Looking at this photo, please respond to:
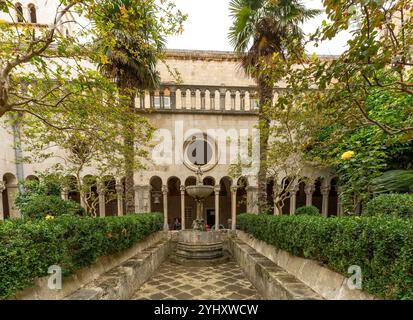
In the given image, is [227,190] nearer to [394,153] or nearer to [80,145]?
[394,153]

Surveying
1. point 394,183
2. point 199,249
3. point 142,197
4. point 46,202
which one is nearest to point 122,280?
point 199,249

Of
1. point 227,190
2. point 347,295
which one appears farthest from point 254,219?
point 227,190

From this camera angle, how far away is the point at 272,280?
331cm

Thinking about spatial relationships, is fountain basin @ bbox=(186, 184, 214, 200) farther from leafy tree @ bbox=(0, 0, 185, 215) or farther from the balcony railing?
the balcony railing

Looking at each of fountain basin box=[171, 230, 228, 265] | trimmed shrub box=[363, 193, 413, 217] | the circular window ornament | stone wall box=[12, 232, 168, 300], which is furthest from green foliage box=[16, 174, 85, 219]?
trimmed shrub box=[363, 193, 413, 217]

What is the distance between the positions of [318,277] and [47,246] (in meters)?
3.65

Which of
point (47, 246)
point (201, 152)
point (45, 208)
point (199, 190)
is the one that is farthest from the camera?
point (201, 152)

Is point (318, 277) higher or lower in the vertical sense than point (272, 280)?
higher

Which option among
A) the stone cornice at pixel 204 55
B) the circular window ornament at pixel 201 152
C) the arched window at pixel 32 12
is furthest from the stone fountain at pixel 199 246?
the arched window at pixel 32 12

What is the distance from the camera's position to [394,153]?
6645 mm

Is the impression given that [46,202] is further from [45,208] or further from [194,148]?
[194,148]

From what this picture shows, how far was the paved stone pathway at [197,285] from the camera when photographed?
376cm

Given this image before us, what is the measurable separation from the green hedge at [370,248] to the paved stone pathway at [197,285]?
1.68 metres
